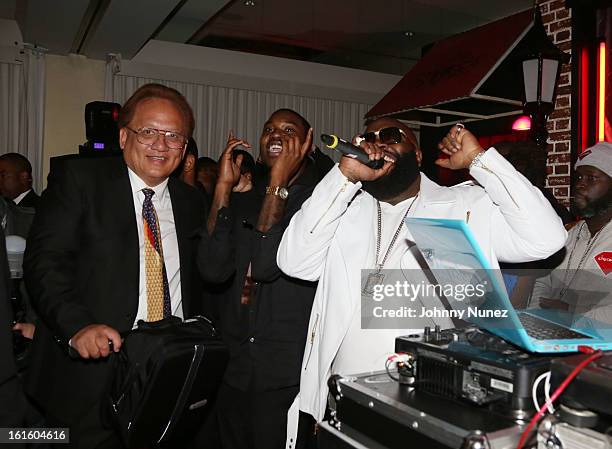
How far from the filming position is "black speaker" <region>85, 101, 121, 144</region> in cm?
308

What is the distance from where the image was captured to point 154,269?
188 centimetres

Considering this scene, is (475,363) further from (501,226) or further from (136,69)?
(136,69)

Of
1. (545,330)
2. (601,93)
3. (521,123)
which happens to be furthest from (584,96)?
(545,330)

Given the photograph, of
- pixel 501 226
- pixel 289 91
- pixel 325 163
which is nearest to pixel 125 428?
pixel 501 226

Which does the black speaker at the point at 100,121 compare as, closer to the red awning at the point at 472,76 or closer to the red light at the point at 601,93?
the red awning at the point at 472,76

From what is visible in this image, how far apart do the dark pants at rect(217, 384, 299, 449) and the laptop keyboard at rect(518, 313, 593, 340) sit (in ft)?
3.97

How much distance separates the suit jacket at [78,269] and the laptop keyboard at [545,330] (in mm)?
1245

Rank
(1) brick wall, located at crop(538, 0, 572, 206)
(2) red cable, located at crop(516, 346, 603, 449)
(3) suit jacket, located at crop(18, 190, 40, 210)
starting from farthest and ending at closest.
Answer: (3) suit jacket, located at crop(18, 190, 40, 210)
(1) brick wall, located at crop(538, 0, 572, 206)
(2) red cable, located at crop(516, 346, 603, 449)

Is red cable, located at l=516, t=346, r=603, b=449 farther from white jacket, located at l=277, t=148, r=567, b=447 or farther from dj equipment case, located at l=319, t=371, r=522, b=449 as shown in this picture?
white jacket, located at l=277, t=148, r=567, b=447

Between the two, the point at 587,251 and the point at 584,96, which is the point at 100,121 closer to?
the point at 587,251

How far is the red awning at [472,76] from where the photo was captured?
4859 millimetres

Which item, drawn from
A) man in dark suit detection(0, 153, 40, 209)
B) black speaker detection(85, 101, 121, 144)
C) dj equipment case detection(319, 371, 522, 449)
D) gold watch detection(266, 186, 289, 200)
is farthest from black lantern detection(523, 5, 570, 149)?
man in dark suit detection(0, 153, 40, 209)

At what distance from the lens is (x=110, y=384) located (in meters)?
1.67

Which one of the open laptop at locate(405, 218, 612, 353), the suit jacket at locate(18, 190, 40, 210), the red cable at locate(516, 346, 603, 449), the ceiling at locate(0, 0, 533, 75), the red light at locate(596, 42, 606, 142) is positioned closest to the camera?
the red cable at locate(516, 346, 603, 449)
